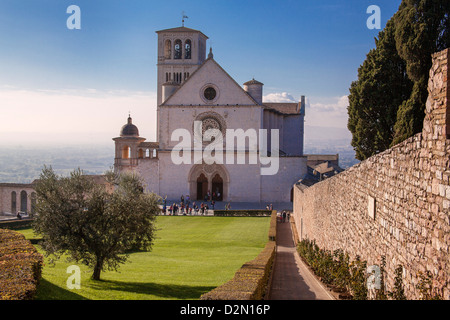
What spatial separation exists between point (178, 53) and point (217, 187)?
2189cm

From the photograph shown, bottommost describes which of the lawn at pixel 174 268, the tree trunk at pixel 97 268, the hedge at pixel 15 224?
the hedge at pixel 15 224

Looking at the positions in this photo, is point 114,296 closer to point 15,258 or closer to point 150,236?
point 15,258

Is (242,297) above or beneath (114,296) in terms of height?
above

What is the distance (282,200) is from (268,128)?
8.95 m

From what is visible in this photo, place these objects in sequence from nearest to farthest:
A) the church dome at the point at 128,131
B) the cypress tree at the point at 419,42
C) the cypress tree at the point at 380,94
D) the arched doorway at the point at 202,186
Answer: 1. the cypress tree at the point at 419,42
2. the cypress tree at the point at 380,94
3. the arched doorway at the point at 202,186
4. the church dome at the point at 128,131

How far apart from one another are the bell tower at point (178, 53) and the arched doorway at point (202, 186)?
16.8 m

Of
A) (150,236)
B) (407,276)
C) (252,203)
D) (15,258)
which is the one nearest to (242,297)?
(407,276)

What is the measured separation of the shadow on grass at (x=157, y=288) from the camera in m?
12.7

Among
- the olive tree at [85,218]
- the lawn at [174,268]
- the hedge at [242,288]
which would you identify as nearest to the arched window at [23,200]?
the lawn at [174,268]

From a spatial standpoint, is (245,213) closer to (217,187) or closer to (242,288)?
(217,187)

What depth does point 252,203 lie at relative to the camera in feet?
166

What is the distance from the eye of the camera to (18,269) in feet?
33.7

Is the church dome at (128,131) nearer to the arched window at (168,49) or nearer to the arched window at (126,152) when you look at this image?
the arched window at (126,152)
